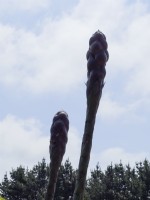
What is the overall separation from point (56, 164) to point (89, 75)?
196 inches

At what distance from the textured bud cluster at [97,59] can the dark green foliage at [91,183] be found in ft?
224

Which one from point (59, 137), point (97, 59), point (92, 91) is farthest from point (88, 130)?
point (59, 137)

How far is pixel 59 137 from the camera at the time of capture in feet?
45.1

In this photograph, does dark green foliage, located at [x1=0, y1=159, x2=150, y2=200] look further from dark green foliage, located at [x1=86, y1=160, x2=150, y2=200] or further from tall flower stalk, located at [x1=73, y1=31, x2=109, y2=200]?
tall flower stalk, located at [x1=73, y1=31, x2=109, y2=200]

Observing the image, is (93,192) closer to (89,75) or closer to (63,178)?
(63,178)

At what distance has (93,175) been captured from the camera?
92938mm

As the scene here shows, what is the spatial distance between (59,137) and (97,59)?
4.66m

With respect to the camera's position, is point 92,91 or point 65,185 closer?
point 92,91

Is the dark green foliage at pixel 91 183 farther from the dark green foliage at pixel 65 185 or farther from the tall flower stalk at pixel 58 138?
the tall flower stalk at pixel 58 138

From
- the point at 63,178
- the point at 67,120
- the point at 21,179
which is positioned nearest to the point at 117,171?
the point at 63,178

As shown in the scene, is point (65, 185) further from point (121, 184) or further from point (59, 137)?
point (59, 137)

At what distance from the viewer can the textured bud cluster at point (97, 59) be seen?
31.4 feet

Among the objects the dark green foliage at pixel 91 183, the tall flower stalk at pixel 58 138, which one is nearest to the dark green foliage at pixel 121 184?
the dark green foliage at pixel 91 183

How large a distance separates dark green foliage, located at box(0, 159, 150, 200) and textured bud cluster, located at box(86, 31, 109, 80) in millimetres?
68210
